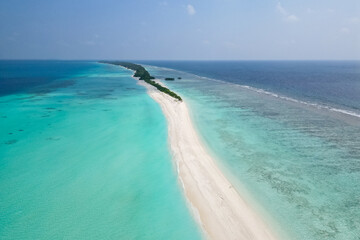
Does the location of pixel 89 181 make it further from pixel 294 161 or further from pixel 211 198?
pixel 294 161

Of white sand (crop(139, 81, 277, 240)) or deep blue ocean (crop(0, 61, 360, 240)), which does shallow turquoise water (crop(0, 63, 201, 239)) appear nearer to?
deep blue ocean (crop(0, 61, 360, 240))

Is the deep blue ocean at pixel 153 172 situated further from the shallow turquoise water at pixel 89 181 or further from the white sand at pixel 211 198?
the white sand at pixel 211 198

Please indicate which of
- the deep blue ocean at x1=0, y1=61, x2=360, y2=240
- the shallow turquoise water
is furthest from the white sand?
the shallow turquoise water

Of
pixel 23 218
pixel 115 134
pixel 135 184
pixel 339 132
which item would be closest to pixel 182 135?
pixel 115 134

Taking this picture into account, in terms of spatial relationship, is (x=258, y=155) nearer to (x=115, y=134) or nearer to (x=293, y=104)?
(x=115, y=134)

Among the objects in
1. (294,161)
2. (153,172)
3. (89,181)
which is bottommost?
(89,181)

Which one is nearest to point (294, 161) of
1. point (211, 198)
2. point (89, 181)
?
point (211, 198)
